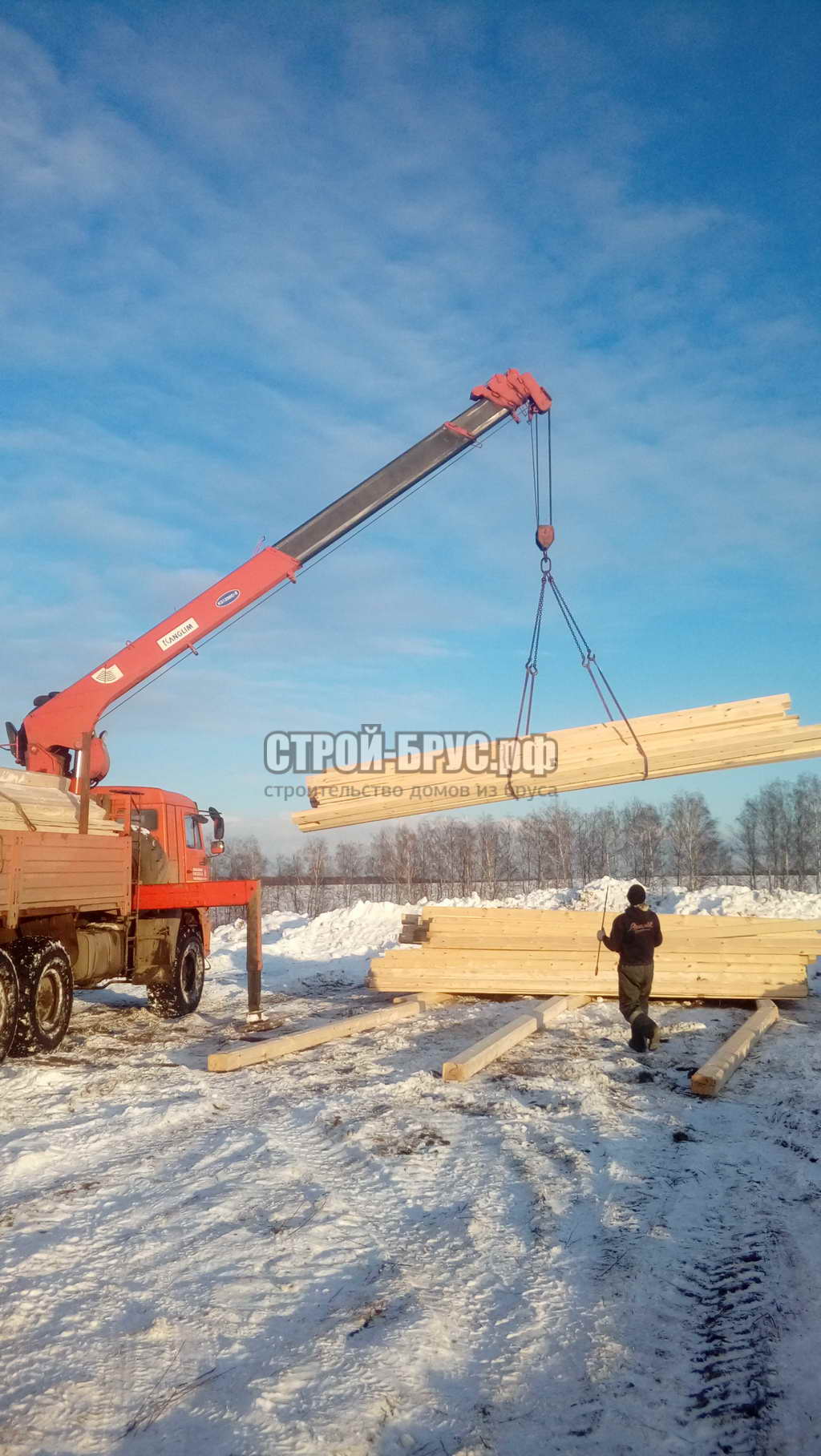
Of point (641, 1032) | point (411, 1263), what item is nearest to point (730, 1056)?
point (641, 1032)

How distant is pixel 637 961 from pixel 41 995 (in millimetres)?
6194

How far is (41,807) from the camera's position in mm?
9922

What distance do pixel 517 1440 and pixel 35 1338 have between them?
1.97 meters

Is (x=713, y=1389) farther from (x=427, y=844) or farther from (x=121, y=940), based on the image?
(x=427, y=844)

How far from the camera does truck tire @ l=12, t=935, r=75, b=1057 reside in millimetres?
9219

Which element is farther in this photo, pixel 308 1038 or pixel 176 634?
pixel 176 634

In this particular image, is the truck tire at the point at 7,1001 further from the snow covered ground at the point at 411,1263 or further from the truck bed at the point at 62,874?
the truck bed at the point at 62,874

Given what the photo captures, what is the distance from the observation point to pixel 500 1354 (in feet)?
12.0

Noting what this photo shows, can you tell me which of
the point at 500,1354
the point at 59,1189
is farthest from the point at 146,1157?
the point at 500,1354

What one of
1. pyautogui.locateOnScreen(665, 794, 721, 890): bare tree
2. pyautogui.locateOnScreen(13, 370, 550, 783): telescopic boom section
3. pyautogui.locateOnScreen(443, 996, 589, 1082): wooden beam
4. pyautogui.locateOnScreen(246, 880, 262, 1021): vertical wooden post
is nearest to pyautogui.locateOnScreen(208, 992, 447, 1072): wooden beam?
pyautogui.locateOnScreen(246, 880, 262, 1021): vertical wooden post

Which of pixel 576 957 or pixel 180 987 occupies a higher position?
pixel 576 957

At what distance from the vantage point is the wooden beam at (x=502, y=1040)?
8219 millimetres

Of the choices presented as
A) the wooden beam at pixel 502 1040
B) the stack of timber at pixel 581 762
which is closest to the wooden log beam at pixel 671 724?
the stack of timber at pixel 581 762

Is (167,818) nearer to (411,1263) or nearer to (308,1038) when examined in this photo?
(308,1038)
